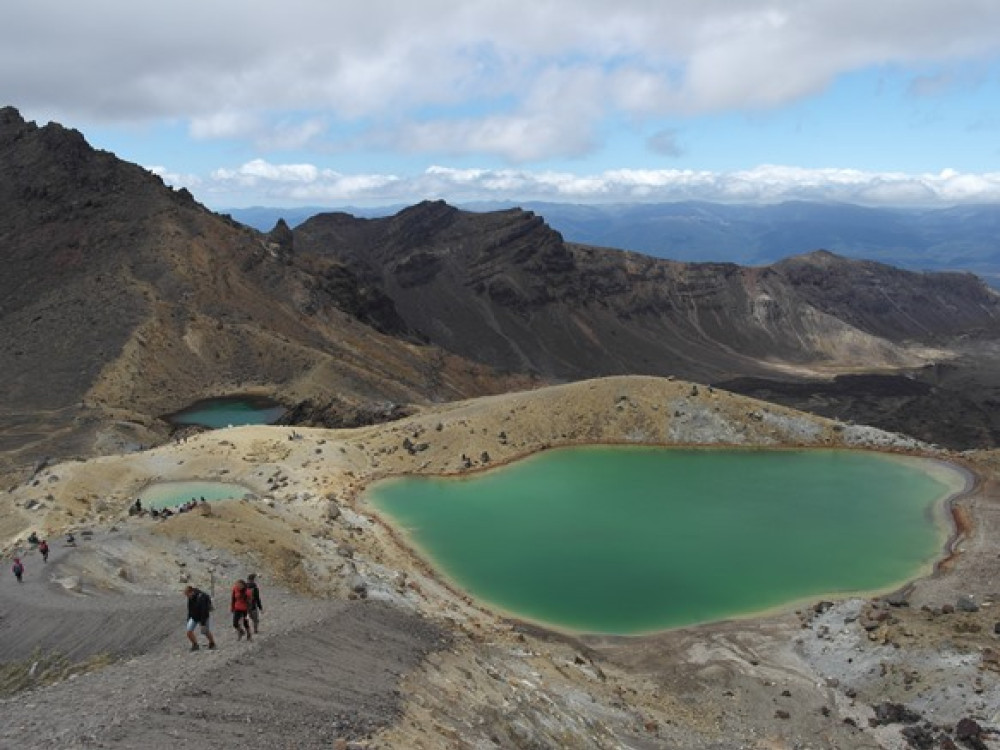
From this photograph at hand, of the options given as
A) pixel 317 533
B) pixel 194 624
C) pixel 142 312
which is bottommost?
pixel 317 533

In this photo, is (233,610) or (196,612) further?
(233,610)

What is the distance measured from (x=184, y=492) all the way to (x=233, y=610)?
34.1 metres

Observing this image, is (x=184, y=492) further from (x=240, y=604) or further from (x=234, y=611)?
(x=240, y=604)

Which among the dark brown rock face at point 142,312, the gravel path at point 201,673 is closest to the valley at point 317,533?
the gravel path at point 201,673

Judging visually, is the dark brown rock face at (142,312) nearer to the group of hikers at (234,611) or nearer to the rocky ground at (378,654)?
the rocky ground at (378,654)

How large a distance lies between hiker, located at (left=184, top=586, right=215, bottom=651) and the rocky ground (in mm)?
498

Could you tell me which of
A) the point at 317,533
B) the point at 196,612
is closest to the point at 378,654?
the point at 196,612

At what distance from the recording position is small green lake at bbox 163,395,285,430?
90.6m

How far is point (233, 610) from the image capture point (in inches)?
829

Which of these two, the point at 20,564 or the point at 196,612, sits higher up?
the point at 196,612

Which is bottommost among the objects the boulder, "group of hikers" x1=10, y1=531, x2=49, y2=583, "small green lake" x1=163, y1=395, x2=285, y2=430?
the boulder

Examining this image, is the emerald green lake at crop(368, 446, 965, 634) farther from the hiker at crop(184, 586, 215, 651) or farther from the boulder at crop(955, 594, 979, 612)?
the hiker at crop(184, 586, 215, 651)

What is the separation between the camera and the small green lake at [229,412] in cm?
9056

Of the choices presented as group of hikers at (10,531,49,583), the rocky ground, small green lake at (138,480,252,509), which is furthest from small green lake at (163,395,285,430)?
group of hikers at (10,531,49,583)
